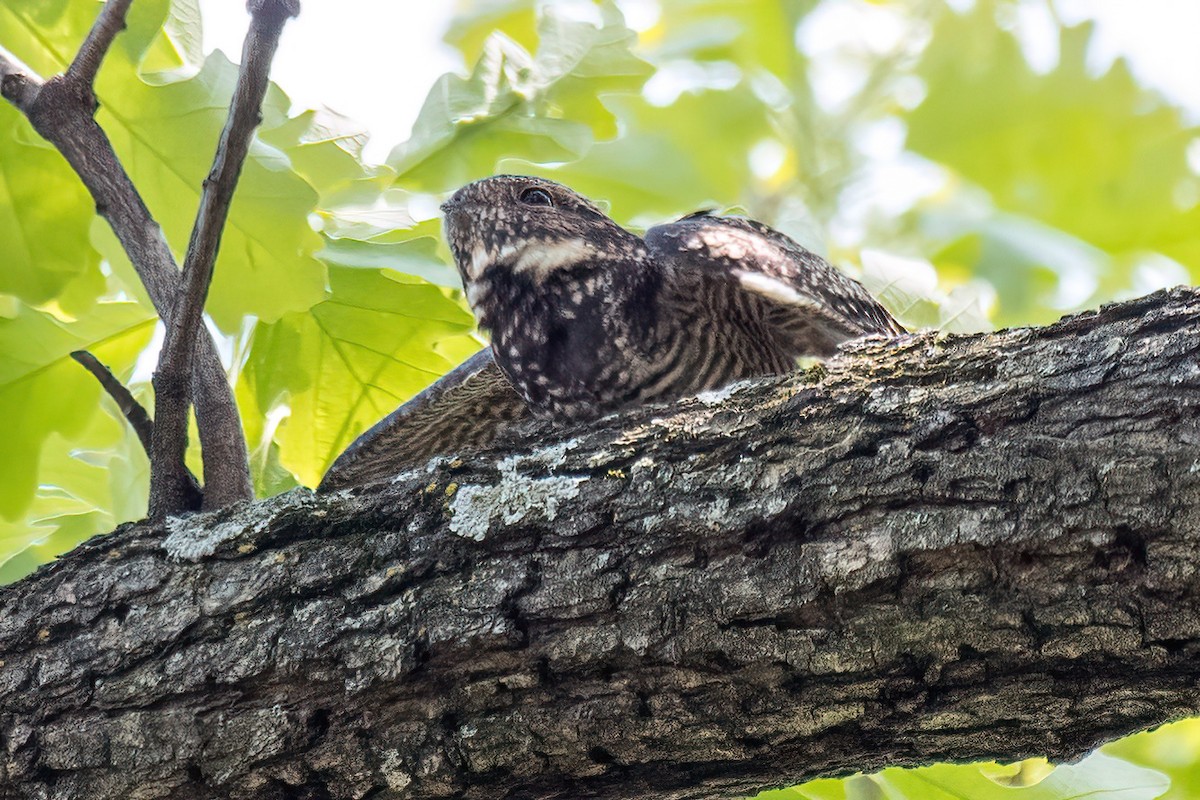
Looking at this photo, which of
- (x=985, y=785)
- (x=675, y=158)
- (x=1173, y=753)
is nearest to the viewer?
(x=985, y=785)

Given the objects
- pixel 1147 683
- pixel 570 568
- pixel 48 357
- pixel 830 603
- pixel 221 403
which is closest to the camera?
pixel 1147 683

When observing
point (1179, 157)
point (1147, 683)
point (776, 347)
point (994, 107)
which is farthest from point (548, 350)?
point (1179, 157)

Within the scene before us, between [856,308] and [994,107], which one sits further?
[994,107]

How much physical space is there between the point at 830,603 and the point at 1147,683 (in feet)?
1.41

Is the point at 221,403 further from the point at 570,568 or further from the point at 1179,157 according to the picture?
the point at 1179,157

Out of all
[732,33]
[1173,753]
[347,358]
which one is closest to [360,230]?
[347,358]

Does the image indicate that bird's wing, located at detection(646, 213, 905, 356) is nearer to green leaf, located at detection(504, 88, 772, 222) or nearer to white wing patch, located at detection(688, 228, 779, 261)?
white wing patch, located at detection(688, 228, 779, 261)

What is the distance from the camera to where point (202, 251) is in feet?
6.82

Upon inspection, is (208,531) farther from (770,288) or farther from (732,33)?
(732,33)

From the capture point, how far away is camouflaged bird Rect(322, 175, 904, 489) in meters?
2.87

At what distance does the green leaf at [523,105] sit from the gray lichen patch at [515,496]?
1.41 meters

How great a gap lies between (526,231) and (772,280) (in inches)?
27.5

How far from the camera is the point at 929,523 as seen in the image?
168cm

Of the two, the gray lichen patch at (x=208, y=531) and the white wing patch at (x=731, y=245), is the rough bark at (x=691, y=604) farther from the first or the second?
the white wing patch at (x=731, y=245)
